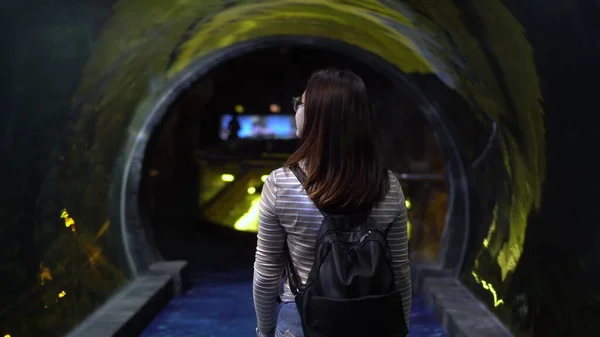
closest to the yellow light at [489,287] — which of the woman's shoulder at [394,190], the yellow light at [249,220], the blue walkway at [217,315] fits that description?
the blue walkway at [217,315]

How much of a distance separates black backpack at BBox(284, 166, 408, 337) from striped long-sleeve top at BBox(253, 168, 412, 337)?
0.09 m

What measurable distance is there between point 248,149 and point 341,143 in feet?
41.3

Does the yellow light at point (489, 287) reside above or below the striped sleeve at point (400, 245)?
below

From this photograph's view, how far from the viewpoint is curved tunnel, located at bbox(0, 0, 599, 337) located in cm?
460

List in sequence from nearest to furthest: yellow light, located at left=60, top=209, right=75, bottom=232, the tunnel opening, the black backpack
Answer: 1. the black backpack
2. yellow light, located at left=60, top=209, right=75, bottom=232
3. the tunnel opening

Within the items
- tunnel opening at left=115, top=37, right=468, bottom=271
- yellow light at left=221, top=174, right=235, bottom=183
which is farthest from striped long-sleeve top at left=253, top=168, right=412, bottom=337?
yellow light at left=221, top=174, right=235, bottom=183

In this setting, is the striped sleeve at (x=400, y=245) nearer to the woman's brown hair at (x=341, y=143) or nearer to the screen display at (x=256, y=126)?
the woman's brown hair at (x=341, y=143)

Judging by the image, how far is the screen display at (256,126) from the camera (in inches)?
567

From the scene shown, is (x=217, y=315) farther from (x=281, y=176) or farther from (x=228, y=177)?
(x=228, y=177)

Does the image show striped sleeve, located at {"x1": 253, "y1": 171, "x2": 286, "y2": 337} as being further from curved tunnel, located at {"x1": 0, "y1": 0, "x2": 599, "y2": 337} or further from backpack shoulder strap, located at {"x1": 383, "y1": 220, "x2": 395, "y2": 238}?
curved tunnel, located at {"x1": 0, "y1": 0, "x2": 599, "y2": 337}

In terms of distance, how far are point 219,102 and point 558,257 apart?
10.5 m

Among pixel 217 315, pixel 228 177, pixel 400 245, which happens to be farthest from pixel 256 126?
pixel 400 245

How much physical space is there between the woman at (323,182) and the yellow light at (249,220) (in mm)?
11977

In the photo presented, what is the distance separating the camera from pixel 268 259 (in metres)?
2.84
